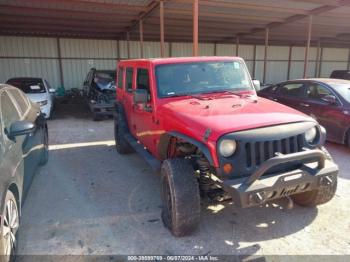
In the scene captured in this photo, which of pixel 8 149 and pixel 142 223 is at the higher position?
pixel 8 149

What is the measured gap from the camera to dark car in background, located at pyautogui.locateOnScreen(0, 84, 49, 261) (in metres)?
2.46

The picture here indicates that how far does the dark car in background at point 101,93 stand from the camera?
9.83 m

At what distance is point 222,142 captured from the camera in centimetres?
263

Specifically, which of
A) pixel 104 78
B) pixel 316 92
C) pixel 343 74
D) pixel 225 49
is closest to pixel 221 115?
pixel 316 92

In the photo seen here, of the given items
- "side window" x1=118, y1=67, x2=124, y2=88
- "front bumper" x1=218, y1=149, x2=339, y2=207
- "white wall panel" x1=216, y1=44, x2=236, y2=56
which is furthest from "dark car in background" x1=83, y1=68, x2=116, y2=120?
"white wall panel" x1=216, y1=44, x2=236, y2=56

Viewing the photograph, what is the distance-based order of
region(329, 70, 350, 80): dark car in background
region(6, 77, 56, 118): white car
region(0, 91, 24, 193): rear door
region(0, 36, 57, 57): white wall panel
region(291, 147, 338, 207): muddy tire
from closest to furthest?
region(0, 91, 24, 193): rear door < region(291, 147, 338, 207): muddy tire < region(6, 77, 56, 118): white car < region(329, 70, 350, 80): dark car in background < region(0, 36, 57, 57): white wall panel

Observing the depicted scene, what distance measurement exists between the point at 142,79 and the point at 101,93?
615 cm

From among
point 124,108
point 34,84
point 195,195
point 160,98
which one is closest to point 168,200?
point 195,195

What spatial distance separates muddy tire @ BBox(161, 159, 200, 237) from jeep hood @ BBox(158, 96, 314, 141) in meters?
0.39

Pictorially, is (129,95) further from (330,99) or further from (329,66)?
(329,66)

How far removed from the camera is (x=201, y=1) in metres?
9.47

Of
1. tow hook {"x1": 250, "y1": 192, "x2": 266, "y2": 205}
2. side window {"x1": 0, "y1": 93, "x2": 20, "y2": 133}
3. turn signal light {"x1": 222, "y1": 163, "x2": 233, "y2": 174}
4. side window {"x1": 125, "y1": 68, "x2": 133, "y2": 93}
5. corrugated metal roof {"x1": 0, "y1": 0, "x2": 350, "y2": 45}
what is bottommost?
tow hook {"x1": 250, "y1": 192, "x2": 266, "y2": 205}

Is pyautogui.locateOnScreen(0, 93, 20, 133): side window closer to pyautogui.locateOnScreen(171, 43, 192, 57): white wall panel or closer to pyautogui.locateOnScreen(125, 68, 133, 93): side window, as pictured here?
pyautogui.locateOnScreen(125, 68, 133, 93): side window

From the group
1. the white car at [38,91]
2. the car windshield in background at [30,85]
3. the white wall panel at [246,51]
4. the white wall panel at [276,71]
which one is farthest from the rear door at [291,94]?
the white wall panel at [276,71]
